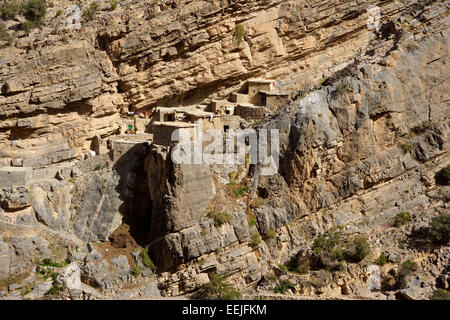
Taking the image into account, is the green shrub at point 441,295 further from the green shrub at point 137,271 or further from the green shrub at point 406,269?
the green shrub at point 137,271

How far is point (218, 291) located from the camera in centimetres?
2397

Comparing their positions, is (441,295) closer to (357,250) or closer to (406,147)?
(357,250)

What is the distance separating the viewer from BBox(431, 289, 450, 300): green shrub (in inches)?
891

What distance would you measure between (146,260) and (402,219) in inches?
440

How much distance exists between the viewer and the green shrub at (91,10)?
32531 millimetres

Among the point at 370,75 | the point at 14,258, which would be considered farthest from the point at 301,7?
the point at 14,258

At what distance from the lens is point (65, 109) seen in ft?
96.4

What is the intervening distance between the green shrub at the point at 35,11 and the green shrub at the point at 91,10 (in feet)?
9.86

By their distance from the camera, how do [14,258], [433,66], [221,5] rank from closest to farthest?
[14,258] < [433,66] < [221,5]

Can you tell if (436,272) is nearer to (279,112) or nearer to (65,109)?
(279,112)

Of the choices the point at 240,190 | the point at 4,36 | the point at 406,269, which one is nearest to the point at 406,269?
the point at 406,269

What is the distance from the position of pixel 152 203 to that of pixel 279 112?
7.07 metres

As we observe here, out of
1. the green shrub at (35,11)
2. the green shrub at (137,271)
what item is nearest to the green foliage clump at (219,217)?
the green shrub at (137,271)

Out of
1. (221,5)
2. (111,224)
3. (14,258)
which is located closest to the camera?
(14,258)
